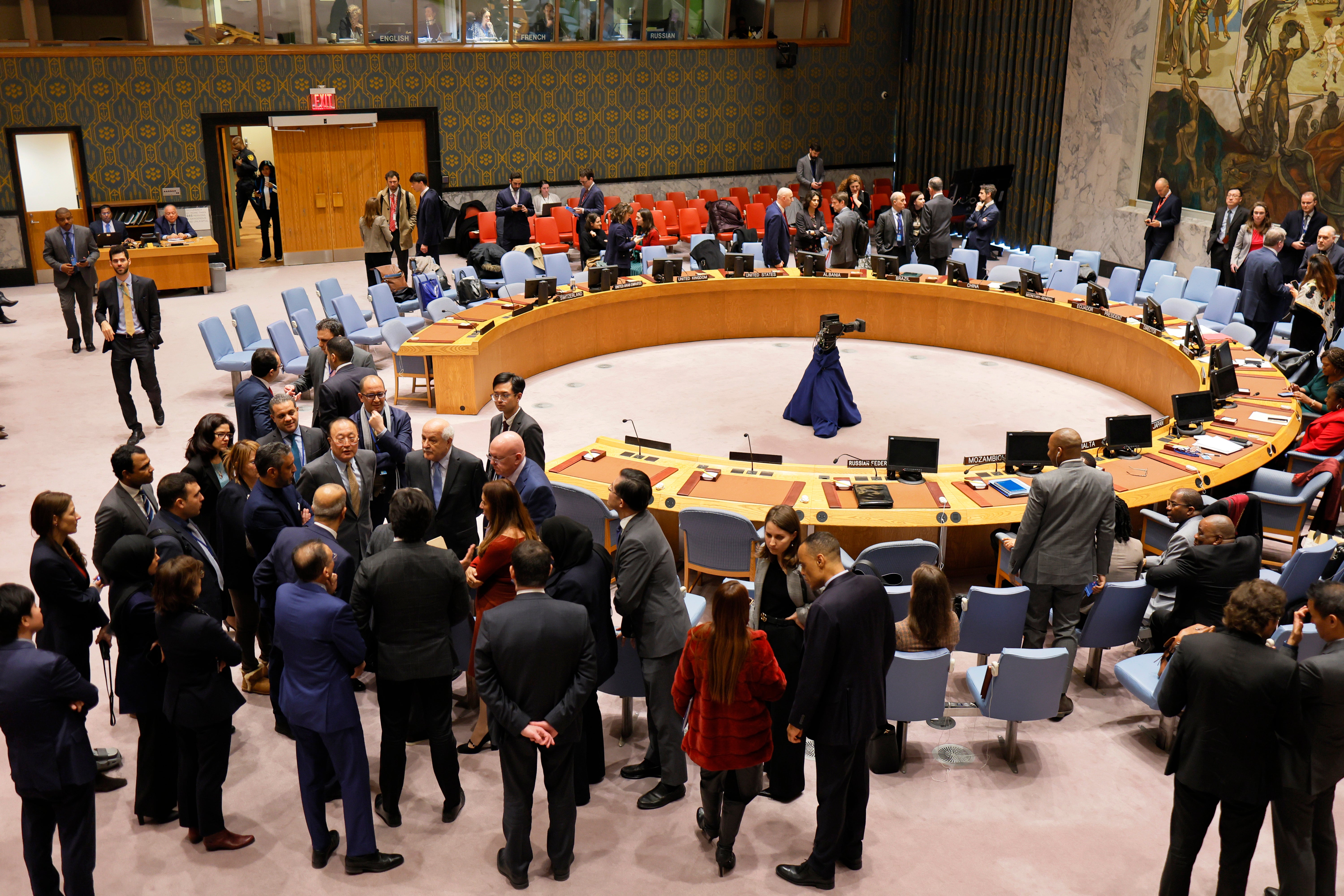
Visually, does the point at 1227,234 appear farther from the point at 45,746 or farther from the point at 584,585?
the point at 45,746

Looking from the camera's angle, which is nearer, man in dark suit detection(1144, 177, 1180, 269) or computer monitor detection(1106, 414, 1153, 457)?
computer monitor detection(1106, 414, 1153, 457)

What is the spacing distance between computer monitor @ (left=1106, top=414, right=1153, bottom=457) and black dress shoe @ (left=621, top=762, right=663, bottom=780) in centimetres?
411

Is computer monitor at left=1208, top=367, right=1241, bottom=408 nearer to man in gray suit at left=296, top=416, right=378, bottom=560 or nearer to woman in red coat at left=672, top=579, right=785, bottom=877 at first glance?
woman in red coat at left=672, top=579, right=785, bottom=877

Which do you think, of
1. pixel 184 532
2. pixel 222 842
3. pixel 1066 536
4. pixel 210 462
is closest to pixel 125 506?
pixel 184 532

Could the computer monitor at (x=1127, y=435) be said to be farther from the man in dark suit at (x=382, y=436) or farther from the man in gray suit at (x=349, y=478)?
the man in gray suit at (x=349, y=478)

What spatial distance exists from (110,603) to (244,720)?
131 cm

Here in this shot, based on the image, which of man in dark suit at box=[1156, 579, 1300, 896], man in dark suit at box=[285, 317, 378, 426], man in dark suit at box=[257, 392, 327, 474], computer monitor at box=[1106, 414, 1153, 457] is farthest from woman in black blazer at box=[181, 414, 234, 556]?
computer monitor at box=[1106, 414, 1153, 457]

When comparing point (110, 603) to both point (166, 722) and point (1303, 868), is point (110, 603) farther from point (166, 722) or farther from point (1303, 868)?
point (1303, 868)

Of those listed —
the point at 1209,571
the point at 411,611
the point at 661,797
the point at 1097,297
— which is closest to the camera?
the point at 411,611

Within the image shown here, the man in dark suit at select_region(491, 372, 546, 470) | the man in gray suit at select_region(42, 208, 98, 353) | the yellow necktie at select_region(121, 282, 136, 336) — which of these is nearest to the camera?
the man in dark suit at select_region(491, 372, 546, 470)

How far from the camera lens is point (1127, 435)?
753 cm

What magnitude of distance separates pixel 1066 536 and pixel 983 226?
980cm

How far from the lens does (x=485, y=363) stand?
10609 millimetres

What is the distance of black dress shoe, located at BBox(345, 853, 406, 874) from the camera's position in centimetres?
446
